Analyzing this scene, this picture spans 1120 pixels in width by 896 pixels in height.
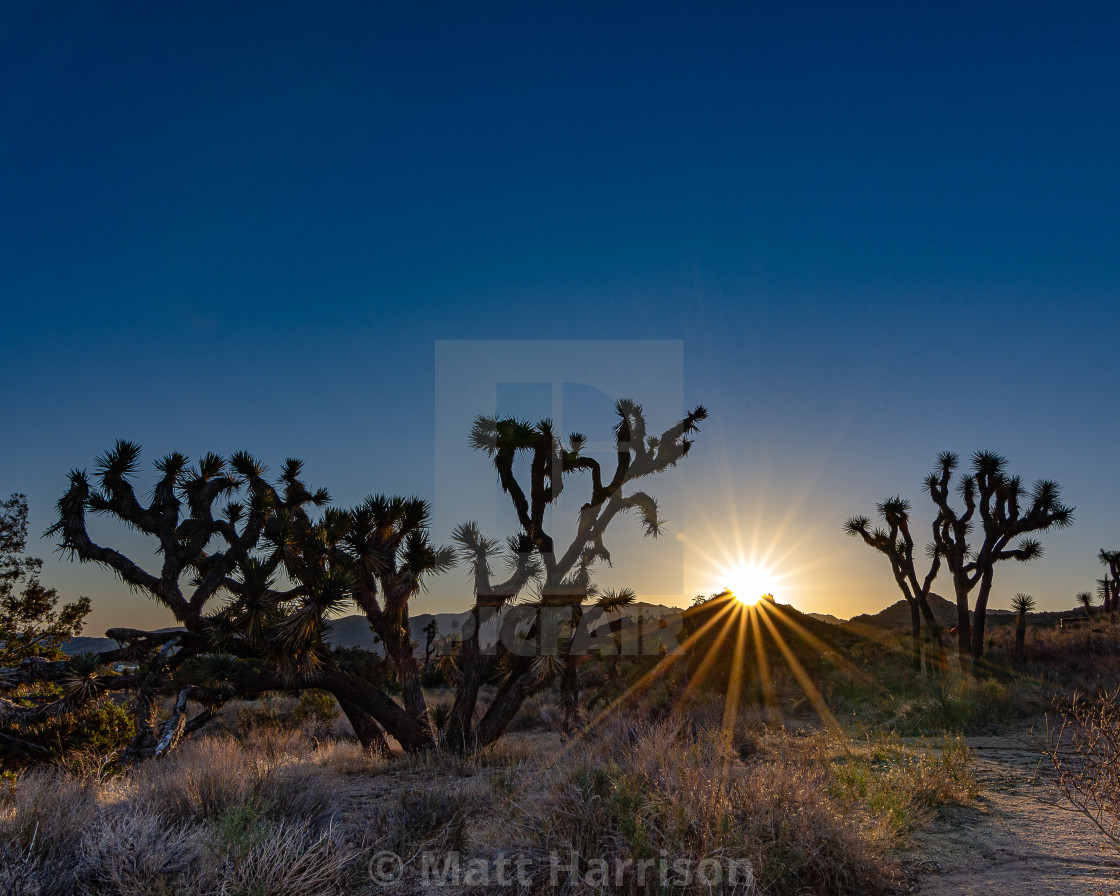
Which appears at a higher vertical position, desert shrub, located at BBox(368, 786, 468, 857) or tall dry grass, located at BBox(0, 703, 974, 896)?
tall dry grass, located at BBox(0, 703, 974, 896)

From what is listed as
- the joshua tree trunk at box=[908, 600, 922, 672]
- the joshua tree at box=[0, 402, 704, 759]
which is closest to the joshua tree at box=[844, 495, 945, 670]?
the joshua tree trunk at box=[908, 600, 922, 672]

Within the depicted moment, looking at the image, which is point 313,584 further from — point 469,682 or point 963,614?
point 963,614

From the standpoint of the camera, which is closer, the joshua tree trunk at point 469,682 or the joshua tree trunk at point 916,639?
the joshua tree trunk at point 469,682

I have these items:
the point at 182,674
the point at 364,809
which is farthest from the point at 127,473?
the point at 364,809

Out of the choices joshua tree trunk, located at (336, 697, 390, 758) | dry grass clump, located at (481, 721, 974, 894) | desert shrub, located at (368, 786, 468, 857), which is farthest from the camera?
joshua tree trunk, located at (336, 697, 390, 758)

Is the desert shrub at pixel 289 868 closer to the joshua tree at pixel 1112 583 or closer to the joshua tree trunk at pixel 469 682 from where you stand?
the joshua tree trunk at pixel 469 682

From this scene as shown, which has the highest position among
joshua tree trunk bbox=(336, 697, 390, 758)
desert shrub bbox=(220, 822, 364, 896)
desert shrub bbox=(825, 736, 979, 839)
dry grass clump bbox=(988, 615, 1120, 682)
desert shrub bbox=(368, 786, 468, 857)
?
desert shrub bbox=(220, 822, 364, 896)

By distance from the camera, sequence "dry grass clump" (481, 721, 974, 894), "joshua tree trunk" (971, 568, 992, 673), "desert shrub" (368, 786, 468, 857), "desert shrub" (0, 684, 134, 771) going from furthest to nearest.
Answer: "joshua tree trunk" (971, 568, 992, 673) < "desert shrub" (0, 684, 134, 771) < "desert shrub" (368, 786, 468, 857) < "dry grass clump" (481, 721, 974, 894)

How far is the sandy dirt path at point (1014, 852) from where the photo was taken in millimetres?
4648

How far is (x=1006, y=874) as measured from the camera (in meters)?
4.97

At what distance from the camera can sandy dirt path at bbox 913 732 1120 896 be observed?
4.65 m

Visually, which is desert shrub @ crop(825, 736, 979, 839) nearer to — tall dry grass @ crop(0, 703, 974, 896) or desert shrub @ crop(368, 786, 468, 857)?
tall dry grass @ crop(0, 703, 974, 896)

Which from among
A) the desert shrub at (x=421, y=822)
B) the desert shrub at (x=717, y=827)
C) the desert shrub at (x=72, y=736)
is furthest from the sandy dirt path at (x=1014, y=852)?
the desert shrub at (x=72, y=736)

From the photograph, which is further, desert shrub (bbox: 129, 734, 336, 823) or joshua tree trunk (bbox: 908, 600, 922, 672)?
joshua tree trunk (bbox: 908, 600, 922, 672)
